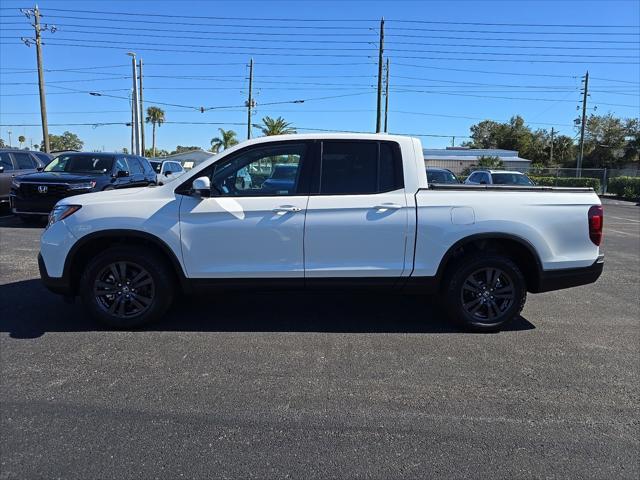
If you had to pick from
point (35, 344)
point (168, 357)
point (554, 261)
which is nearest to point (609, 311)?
point (554, 261)

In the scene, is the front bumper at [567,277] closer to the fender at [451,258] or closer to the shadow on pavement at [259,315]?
the fender at [451,258]

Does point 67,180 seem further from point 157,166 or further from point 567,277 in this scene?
point 157,166

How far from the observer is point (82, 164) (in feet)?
40.4

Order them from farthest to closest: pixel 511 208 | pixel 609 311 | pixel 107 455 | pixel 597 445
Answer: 1. pixel 609 311
2. pixel 511 208
3. pixel 597 445
4. pixel 107 455

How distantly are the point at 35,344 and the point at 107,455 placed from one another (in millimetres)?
2142

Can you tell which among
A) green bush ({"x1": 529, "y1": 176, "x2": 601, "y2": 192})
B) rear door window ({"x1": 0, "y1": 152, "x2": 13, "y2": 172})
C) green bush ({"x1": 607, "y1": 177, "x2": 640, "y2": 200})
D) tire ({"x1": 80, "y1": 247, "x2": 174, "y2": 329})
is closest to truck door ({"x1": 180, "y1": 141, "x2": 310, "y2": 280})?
tire ({"x1": 80, "y1": 247, "x2": 174, "y2": 329})

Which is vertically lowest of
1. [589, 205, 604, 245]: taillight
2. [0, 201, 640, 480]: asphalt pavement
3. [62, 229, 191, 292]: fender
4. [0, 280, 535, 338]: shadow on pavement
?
[0, 201, 640, 480]: asphalt pavement

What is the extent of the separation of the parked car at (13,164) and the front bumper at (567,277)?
13417mm

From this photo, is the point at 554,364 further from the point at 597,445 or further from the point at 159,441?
the point at 159,441

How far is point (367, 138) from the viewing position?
16.3ft

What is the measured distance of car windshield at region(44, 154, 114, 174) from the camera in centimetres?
1220

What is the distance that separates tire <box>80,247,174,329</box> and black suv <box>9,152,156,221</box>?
7059 millimetres

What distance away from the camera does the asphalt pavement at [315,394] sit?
114 inches

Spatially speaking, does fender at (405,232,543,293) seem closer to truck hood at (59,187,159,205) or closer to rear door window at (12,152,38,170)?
truck hood at (59,187,159,205)
